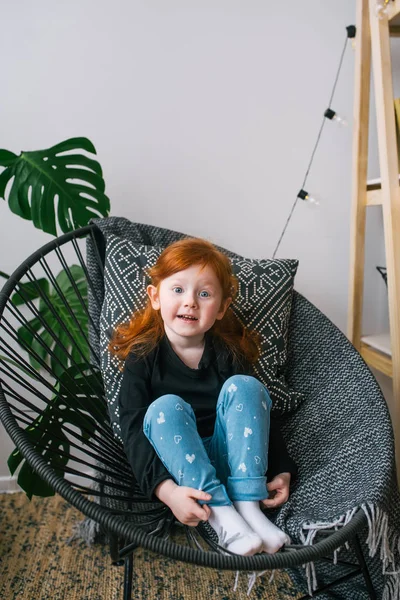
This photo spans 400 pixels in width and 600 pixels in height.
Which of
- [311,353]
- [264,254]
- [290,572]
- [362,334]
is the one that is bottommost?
[290,572]

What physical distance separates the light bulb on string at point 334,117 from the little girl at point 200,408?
733 mm

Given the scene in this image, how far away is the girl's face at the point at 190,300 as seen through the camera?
1.17 meters

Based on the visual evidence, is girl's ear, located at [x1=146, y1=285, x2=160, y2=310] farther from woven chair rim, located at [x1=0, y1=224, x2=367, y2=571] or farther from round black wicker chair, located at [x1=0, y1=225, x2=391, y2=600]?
woven chair rim, located at [x1=0, y1=224, x2=367, y2=571]

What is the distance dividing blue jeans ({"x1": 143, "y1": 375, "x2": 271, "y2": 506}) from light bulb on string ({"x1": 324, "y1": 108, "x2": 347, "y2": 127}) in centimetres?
98

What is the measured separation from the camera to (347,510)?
99 cm

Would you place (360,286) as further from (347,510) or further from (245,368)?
(347,510)

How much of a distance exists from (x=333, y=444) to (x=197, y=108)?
102 cm

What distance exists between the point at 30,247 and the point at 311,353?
0.85 meters

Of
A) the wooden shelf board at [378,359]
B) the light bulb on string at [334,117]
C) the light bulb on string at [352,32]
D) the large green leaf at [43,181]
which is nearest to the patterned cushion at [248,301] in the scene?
the large green leaf at [43,181]

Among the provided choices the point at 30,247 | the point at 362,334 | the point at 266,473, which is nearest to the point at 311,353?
the point at 266,473

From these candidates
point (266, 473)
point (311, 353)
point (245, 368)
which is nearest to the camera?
point (266, 473)

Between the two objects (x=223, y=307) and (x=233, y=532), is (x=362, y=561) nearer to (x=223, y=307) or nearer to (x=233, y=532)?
(x=233, y=532)

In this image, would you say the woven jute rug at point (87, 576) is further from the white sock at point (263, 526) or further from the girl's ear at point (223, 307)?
the girl's ear at point (223, 307)

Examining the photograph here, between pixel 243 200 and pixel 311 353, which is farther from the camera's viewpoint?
pixel 243 200
